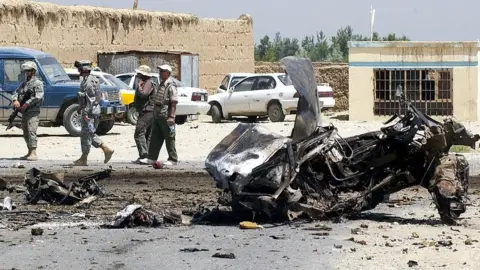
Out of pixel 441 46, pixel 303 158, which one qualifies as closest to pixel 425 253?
pixel 303 158

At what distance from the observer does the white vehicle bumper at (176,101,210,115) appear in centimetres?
3216

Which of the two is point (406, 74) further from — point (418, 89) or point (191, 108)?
point (191, 108)

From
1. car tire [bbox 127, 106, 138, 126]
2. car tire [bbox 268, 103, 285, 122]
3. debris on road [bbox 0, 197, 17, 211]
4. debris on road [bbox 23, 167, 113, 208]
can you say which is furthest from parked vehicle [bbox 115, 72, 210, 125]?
debris on road [bbox 0, 197, 17, 211]

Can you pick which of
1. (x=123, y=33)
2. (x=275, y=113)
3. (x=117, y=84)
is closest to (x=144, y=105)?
(x=117, y=84)

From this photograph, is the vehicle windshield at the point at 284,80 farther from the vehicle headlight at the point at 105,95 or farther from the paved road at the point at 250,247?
the paved road at the point at 250,247

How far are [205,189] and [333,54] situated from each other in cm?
6198

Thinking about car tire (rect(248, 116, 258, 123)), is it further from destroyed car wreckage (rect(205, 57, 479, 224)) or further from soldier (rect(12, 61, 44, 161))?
destroyed car wreckage (rect(205, 57, 479, 224))

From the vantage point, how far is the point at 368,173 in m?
12.9

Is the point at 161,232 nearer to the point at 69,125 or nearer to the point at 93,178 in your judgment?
the point at 93,178

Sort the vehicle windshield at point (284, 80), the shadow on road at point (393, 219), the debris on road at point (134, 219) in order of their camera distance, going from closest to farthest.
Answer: the debris on road at point (134, 219) → the shadow on road at point (393, 219) → the vehicle windshield at point (284, 80)

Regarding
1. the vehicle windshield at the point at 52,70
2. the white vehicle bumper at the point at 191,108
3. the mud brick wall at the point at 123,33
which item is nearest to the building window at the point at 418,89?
the white vehicle bumper at the point at 191,108

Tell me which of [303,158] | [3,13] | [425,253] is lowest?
[425,253]

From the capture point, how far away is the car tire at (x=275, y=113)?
34.1 metres

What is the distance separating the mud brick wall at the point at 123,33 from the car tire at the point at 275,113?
7385 mm
